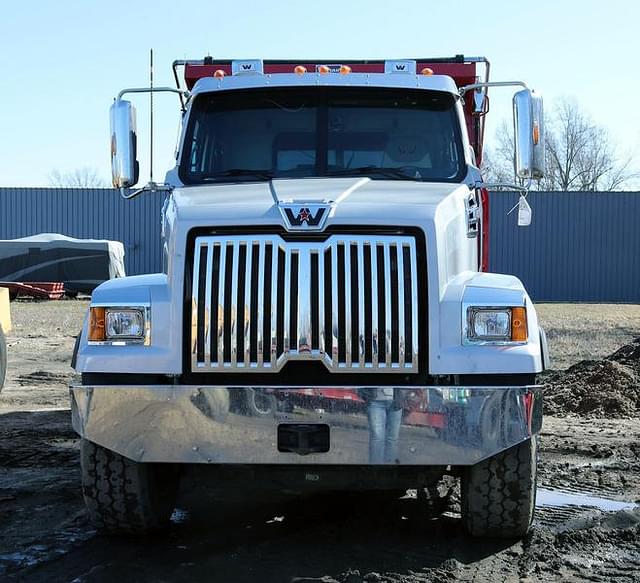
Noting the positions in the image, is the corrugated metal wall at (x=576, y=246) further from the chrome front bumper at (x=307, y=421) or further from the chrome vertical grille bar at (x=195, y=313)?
the chrome vertical grille bar at (x=195, y=313)

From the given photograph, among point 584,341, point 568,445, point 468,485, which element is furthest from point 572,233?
point 468,485

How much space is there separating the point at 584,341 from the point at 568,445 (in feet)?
32.2

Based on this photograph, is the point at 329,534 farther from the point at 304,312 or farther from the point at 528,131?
the point at 528,131

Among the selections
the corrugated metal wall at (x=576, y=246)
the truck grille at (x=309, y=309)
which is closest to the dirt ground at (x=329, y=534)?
the truck grille at (x=309, y=309)

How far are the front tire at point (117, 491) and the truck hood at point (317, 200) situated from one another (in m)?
1.29

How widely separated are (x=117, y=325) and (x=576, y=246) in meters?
37.3

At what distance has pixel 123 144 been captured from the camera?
6.09 meters

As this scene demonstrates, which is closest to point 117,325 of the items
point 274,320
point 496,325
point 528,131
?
point 274,320

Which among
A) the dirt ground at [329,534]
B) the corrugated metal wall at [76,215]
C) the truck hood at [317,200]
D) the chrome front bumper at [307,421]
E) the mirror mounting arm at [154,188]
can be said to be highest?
the corrugated metal wall at [76,215]

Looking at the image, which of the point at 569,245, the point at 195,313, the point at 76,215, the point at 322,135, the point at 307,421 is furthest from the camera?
the point at 76,215

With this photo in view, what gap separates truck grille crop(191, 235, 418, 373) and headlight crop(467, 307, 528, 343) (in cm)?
29

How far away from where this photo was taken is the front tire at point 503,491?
184 inches

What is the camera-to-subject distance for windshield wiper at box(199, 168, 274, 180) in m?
5.78

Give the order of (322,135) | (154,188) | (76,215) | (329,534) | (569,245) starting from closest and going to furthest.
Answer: (329,534) < (154,188) < (322,135) < (569,245) < (76,215)
